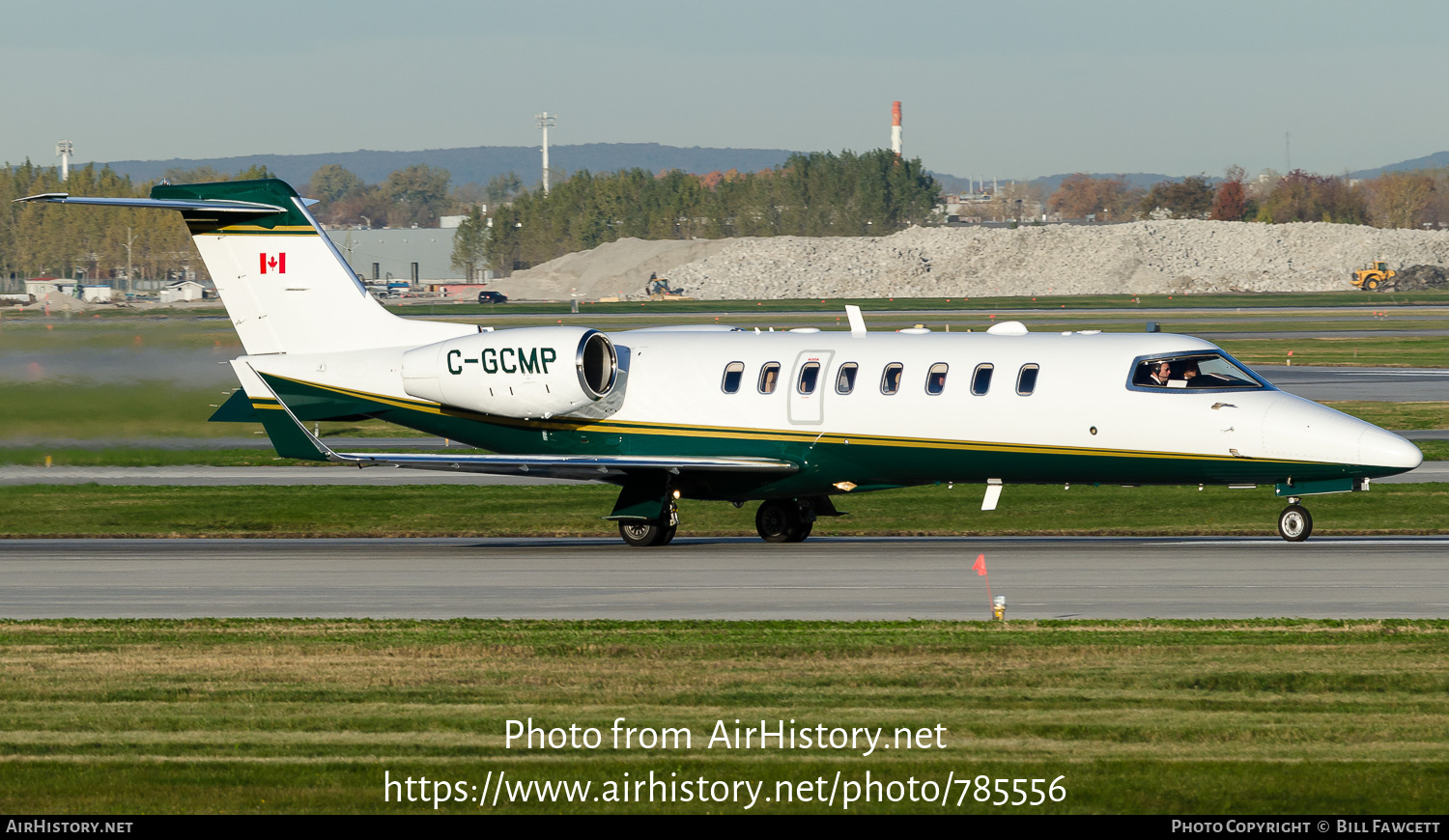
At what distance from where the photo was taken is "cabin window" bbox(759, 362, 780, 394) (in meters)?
25.6

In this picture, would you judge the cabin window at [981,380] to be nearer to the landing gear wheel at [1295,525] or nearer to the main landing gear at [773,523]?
the main landing gear at [773,523]

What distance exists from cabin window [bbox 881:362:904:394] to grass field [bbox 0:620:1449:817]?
800 centimetres

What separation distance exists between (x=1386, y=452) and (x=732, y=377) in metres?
9.88

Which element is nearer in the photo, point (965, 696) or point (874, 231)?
point (965, 696)

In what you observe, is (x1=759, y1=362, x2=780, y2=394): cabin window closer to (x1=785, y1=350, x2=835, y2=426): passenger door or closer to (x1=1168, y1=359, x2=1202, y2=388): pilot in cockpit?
(x1=785, y1=350, x2=835, y2=426): passenger door

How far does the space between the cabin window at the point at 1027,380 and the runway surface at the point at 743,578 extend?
2420 mm

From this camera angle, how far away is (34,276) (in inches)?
4985

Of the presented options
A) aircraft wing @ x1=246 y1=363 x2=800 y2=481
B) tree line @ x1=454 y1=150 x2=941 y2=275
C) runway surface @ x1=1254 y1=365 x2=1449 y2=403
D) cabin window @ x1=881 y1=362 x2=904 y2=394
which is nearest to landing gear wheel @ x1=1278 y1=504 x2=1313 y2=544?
cabin window @ x1=881 y1=362 x2=904 y2=394

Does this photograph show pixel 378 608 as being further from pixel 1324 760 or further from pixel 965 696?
pixel 1324 760

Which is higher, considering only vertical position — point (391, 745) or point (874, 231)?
point (874, 231)

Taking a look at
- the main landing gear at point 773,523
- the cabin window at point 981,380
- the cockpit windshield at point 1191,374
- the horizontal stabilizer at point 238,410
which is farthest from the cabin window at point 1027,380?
the horizontal stabilizer at point 238,410

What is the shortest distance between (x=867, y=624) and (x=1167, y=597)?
165 inches
